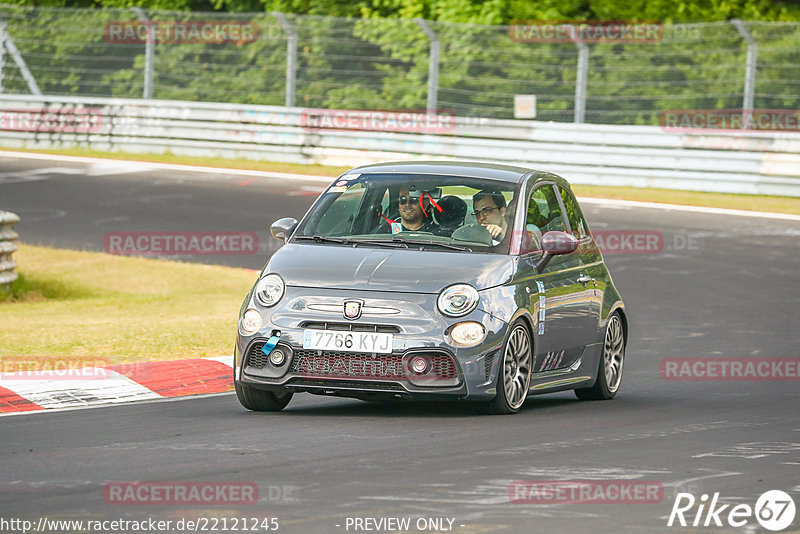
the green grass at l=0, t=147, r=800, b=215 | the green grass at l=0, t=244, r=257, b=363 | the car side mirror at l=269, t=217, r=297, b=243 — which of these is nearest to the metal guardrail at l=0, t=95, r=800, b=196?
the green grass at l=0, t=147, r=800, b=215

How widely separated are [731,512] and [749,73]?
19512 mm

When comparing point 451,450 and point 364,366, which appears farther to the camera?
point 364,366

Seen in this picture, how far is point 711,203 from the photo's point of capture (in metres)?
24.3

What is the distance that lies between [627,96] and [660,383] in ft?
49.5

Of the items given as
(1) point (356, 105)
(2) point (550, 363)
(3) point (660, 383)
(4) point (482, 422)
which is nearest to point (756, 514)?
(4) point (482, 422)

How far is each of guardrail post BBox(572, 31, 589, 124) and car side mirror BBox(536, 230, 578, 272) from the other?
1680 cm

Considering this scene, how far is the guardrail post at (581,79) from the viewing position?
26484 mm

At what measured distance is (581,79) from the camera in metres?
26.5

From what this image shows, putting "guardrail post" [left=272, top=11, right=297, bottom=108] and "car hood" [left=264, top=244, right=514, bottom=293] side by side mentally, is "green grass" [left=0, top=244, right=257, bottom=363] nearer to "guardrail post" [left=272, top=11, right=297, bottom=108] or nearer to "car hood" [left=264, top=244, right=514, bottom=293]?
"car hood" [left=264, top=244, right=514, bottom=293]
